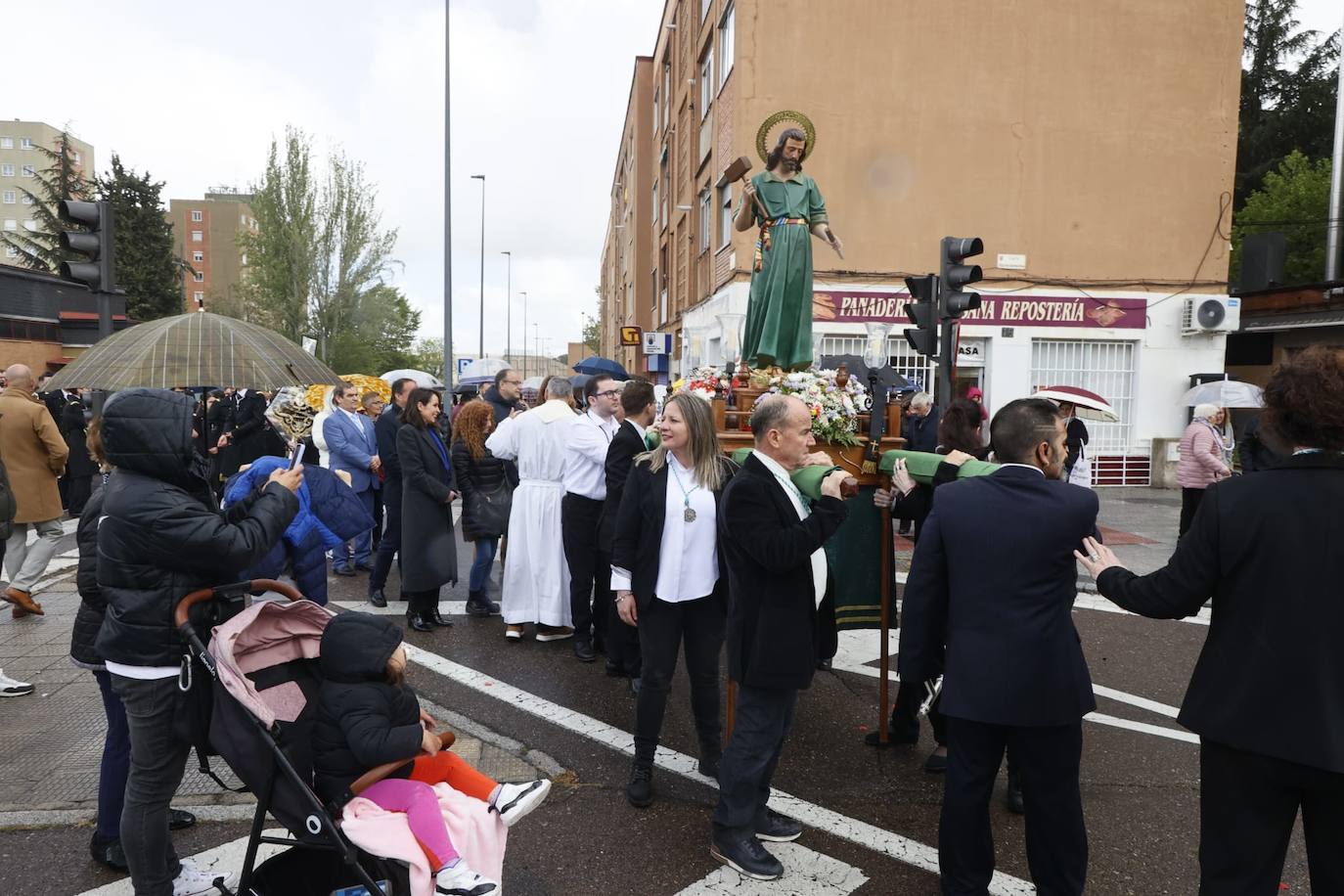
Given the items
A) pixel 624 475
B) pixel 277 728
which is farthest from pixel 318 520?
pixel 277 728

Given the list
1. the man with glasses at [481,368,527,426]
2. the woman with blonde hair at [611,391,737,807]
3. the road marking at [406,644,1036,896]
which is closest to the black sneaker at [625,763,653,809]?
the woman with blonde hair at [611,391,737,807]

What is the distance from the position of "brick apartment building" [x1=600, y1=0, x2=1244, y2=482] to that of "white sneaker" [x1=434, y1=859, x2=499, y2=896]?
14637 millimetres

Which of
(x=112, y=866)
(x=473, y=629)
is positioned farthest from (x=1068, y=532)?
(x=473, y=629)

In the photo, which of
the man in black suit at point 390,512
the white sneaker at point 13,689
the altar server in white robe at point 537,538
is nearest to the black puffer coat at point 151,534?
the white sneaker at point 13,689

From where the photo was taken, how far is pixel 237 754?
9.21 ft

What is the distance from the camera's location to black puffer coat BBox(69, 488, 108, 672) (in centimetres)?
337

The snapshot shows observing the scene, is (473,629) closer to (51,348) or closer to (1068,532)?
(1068,532)

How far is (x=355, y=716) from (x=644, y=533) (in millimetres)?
1781

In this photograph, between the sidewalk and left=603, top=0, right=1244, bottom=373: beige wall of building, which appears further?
left=603, top=0, right=1244, bottom=373: beige wall of building

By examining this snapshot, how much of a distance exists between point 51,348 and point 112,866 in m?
35.0

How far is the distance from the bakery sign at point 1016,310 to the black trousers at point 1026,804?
14.1 m

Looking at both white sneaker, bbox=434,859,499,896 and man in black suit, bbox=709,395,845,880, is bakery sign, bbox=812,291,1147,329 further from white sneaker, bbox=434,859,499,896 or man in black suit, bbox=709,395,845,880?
white sneaker, bbox=434,859,499,896

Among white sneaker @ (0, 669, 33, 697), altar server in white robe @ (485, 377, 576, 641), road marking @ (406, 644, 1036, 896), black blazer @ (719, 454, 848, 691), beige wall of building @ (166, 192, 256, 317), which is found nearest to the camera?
black blazer @ (719, 454, 848, 691)

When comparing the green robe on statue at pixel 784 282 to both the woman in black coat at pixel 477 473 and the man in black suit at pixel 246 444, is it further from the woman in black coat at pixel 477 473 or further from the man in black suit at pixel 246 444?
the man in black suit at pixel 246 444
